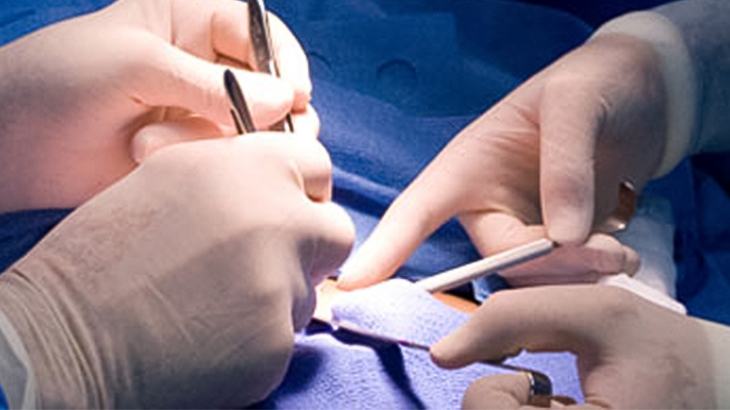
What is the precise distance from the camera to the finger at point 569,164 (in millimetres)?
1281

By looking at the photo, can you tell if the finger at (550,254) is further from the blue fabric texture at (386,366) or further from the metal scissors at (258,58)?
the metal scissors at (258,58)

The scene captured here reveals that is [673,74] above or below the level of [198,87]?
below

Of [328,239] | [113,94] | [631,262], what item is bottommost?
[631,262]

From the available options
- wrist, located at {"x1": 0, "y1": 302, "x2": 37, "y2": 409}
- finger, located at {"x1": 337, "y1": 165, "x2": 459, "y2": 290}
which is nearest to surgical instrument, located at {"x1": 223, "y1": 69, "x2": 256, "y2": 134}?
finger, located at {"x1": 337, "y1": 165, "x2": 459, "y2": 290}

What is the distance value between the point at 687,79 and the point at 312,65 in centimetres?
83

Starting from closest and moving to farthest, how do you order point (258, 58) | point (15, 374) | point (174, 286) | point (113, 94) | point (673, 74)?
point (15, 374)
point (174, 286)
point (113, 94)
point (258, 58)
point (673, 74)

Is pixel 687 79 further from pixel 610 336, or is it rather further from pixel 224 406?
pixel 224 406

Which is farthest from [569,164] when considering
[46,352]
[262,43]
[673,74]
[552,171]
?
[46,352]

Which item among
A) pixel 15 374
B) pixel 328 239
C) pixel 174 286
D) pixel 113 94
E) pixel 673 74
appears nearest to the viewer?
pixel 15 374

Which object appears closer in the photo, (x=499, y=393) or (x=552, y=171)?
(x=499, y=393)

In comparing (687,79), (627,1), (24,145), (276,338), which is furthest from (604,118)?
(24,145)

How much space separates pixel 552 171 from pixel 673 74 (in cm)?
44

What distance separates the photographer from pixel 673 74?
5.00 ft

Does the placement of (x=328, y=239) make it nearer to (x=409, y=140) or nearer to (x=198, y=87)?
(x=198, y=87)
